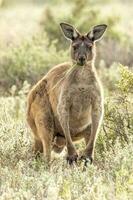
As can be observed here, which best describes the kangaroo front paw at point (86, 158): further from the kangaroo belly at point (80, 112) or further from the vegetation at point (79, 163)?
the kangaroo belly at point (80, 112)

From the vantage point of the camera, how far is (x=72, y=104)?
8508 mm

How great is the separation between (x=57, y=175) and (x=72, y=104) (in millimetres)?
1105

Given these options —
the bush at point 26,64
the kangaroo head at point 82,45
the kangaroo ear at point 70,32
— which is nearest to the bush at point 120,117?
the kangaroo head at point 82,45

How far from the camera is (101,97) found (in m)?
8.47

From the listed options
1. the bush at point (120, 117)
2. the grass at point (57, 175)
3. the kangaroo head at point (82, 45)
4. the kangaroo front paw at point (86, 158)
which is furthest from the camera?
the bush at point (120, 117)

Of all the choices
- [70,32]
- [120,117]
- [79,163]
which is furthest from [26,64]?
[79,163]

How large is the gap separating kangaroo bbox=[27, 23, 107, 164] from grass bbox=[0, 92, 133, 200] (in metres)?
0.18

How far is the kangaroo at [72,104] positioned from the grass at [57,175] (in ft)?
0.59

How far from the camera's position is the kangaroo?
8.44 m

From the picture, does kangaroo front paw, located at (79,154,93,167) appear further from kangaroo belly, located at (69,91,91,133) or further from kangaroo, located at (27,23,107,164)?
kangaroo belly, located at (69,91,91,133)

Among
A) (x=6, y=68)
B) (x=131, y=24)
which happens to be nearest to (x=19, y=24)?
(x=131, y=24)

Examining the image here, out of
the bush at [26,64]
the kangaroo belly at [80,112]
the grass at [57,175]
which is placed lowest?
the grass at [57,175]

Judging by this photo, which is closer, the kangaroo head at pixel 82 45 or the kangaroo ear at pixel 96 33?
the kangaroo head at pixel 82 45

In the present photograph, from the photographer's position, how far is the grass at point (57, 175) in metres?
6.73
